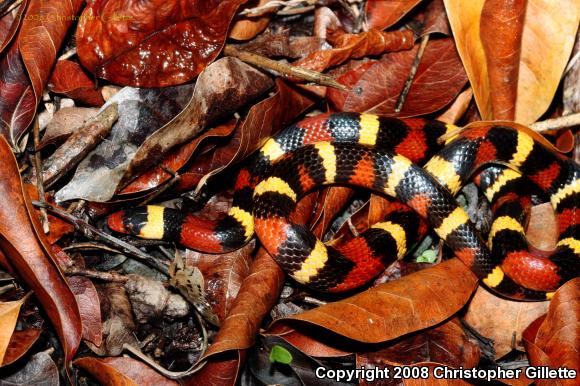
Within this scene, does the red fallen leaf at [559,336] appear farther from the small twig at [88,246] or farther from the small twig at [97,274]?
the small twig at [88,246]

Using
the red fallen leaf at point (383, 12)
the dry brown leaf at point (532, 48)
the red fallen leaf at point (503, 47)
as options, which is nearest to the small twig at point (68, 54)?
the red fallen leaf at point (383, 12)

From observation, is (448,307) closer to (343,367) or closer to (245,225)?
(343,367)

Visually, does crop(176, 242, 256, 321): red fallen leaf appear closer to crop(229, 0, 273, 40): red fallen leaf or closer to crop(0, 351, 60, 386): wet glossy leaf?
crop(0, 351, 60, 386): wet glossy leaf

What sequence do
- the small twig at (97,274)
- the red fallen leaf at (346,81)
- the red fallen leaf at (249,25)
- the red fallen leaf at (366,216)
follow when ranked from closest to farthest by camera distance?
the small twig at (97,274)
the red fallen leaf at (366,216)
the red fallen leaf at (249,25)
the red fallen leaf at (346,81)

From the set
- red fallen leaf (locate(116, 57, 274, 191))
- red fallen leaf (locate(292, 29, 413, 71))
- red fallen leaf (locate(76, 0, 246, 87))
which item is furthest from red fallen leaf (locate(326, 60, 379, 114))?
red fallen leaf (locate(76, 0, 246, 87))

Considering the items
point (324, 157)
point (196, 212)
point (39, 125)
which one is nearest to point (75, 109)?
point (39, 125)
